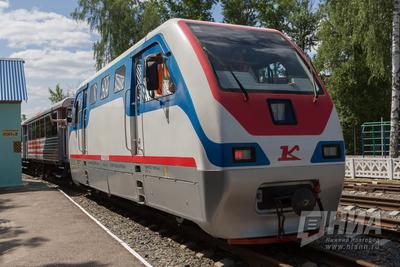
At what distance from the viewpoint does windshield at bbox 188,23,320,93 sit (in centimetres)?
602

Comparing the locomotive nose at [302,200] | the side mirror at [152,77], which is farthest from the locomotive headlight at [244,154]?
the side mirror at [152,77]

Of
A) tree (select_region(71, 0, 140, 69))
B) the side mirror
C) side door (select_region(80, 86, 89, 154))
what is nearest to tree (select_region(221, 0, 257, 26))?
tree (select_region(71, 0, 140, 69))

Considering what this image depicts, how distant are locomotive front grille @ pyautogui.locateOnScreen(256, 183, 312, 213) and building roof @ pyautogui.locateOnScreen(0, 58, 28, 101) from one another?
1504 centimetres

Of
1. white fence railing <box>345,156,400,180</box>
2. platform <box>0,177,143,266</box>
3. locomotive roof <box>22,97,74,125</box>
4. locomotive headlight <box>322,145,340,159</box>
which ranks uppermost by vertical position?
locomotive roof <box>22,97,74,125</box>

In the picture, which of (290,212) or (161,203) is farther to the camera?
(161,203)

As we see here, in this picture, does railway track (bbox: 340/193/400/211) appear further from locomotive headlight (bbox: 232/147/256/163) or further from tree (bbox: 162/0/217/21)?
tree (bbox: 162/0/217/21)

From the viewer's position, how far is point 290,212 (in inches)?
232

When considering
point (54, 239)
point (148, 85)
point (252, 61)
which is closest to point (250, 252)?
point (252, 61)

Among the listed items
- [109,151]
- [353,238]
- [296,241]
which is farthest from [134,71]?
[353,238]

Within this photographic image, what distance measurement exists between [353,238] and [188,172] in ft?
9.25

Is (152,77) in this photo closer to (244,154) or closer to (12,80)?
(244,154)

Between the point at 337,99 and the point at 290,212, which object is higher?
the point at 337,99

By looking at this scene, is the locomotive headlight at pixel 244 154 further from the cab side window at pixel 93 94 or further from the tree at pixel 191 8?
the tree at pixel 191 8

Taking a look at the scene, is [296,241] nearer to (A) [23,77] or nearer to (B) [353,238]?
(B) [353,238]
